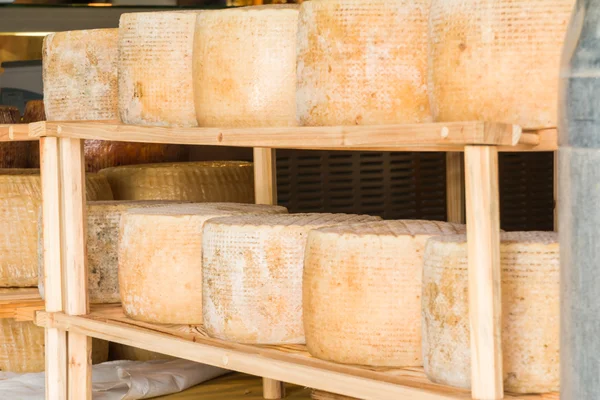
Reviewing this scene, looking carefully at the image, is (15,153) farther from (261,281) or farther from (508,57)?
(508,57)

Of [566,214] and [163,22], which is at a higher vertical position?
[163,22]

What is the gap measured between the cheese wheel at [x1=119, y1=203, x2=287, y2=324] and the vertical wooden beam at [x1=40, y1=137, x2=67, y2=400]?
19cm

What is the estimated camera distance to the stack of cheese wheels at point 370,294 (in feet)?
5.03

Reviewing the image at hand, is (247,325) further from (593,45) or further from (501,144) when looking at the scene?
(593,45)

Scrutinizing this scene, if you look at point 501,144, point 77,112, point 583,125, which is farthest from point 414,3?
point 77,112

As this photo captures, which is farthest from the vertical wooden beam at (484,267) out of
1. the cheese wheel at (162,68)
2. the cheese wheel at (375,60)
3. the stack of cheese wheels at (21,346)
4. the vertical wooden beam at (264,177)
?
the stack of cheese wheels at (21,346)

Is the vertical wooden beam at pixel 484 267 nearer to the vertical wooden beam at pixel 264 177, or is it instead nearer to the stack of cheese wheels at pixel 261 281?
the stack of cheese wheels at pixel 261 281

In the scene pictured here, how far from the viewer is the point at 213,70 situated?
1.72 meters

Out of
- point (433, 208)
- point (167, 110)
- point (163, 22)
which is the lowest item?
point (433, 208)

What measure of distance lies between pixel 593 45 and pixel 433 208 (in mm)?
1991

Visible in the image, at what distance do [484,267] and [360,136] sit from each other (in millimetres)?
255

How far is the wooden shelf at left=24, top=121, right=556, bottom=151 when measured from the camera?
4.15 feet

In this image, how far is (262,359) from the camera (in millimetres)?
1626

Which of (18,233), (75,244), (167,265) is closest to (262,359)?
(167,265)
